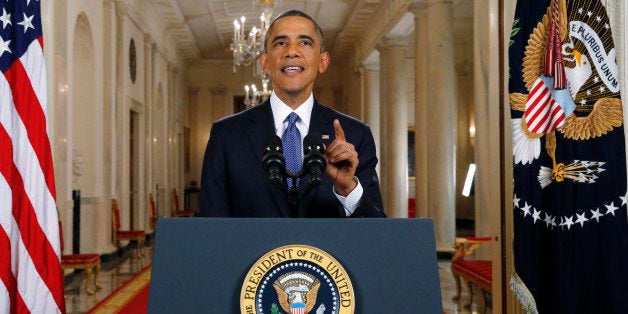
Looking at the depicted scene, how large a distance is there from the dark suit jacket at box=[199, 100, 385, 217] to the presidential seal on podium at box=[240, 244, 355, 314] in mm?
453

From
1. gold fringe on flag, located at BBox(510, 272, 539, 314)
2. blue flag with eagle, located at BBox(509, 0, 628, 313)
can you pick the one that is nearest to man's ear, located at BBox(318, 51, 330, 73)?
blue flag with eagle, located at BBox(509, 0, 628, 313)

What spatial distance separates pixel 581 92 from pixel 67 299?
6.35 m

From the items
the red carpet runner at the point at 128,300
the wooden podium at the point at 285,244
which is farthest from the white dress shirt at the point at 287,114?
the red carpet runner at the point at 128,300

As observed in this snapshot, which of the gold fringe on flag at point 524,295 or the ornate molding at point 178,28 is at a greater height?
the ornate molding at point 178,28

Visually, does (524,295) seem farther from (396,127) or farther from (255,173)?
(396,127)

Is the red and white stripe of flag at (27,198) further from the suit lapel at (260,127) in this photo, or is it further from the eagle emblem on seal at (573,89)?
the eagle emblem on seal at (573,89)

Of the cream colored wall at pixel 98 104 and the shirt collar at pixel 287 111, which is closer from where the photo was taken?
the shirt collar at pixel 287 111

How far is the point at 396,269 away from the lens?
140 centimetres

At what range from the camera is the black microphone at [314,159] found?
1.52m

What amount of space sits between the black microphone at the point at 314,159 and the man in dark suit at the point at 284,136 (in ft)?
0.86

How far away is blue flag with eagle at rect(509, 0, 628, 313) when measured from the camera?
3.47 metres

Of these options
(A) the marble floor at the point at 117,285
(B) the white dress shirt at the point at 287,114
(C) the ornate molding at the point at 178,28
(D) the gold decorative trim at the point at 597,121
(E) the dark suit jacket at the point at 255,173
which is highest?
(C) the ornate molding at the point at 178,28

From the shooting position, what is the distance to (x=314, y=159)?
153cm

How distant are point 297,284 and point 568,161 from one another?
2714 millimetres
